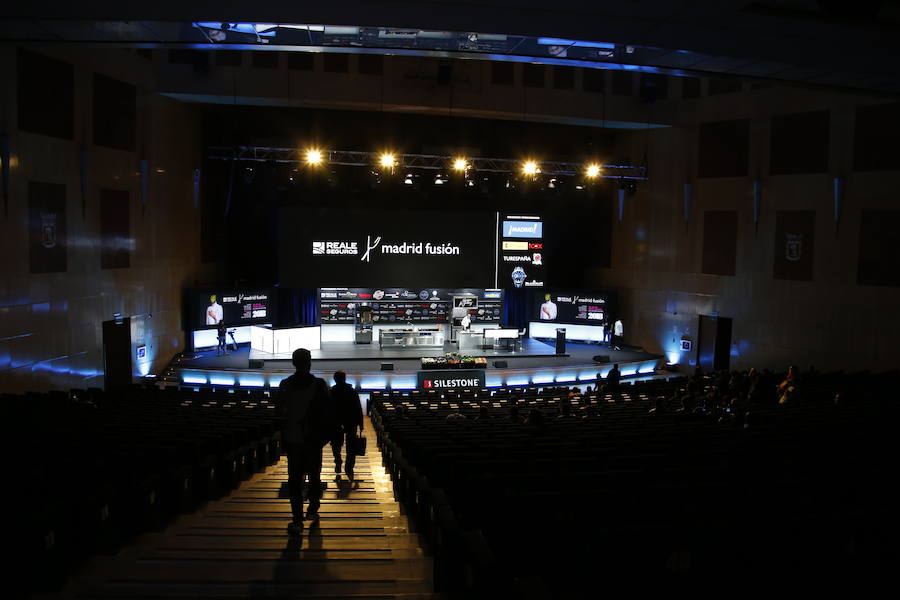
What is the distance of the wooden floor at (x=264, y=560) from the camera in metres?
3.33

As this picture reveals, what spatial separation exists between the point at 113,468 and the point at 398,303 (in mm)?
18489

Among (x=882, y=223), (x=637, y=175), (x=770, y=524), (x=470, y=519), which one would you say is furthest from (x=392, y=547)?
(x=637, y=175)

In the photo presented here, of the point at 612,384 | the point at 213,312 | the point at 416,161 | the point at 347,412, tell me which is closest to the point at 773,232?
the point at 612,384

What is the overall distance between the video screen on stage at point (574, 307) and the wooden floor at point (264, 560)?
1785cm

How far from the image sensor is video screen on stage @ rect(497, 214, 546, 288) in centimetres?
2269

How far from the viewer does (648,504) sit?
315cm

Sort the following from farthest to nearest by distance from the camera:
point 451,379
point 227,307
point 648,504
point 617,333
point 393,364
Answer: point 617,333 → point 227,307 → point 393,364 → point 451,379 → point 648,504

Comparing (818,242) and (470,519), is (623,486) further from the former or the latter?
(818,242)

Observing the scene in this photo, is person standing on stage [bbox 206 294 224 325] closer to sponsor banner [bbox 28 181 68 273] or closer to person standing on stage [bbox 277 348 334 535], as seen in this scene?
sponsor banner [bbox 28 181 68 273]

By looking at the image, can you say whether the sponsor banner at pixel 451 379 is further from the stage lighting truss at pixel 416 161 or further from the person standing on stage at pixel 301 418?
the person standing on stage at pixel 301 418

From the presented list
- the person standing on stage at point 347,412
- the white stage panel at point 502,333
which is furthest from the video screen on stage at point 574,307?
the person standing on stage at point 347,412

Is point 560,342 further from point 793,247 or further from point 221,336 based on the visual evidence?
point 221,336

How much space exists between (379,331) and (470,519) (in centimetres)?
1801

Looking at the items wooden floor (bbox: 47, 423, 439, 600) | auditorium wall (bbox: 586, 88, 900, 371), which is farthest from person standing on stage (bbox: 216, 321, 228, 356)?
wooden floor (bbox: 47, 423, 439, 600)
